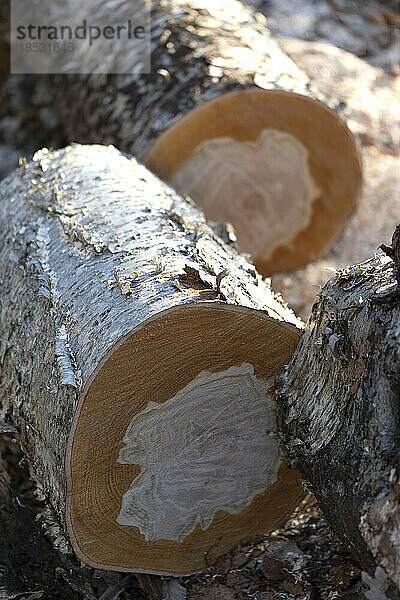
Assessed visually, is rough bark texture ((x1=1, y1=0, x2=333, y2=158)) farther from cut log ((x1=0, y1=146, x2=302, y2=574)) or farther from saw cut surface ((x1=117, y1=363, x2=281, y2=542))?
saw cut surface ((x1=117, y1=363, x2=281, y2=542))

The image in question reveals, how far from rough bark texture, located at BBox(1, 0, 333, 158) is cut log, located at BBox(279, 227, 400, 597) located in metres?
1.33

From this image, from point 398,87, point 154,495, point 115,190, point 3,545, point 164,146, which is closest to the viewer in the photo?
point 154,495

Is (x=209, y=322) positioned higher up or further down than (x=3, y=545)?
A: higher up

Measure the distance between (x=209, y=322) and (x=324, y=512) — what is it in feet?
1.75

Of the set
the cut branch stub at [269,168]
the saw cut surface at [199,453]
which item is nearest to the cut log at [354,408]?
the saw cut surface at [199,453]

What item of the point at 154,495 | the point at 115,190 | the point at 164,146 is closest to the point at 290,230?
the point at 164,146

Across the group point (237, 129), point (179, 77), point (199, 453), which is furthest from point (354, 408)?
point (179, 77)

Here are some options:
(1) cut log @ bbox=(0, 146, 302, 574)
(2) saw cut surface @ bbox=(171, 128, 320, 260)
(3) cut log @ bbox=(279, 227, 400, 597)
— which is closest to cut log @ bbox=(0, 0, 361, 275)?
(2) saw cut surface @ bbox=(171, 128, 320, 260)

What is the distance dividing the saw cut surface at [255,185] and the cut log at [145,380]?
0.77m

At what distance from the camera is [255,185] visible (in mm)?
2902

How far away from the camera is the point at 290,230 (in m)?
3.10

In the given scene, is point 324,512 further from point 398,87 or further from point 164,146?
point 398,87

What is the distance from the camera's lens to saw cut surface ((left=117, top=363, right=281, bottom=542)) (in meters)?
1.68

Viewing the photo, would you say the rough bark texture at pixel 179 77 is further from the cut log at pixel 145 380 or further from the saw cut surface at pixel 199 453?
the saw cut surface at pixel 199 453
